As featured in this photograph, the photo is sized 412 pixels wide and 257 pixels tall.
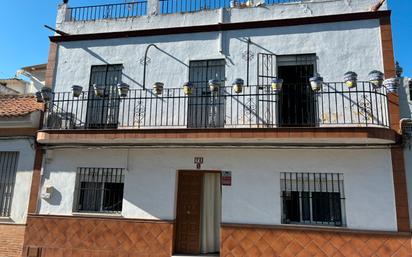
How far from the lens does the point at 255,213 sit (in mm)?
8617

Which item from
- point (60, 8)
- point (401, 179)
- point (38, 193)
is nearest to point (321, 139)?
A: point (401, 179)

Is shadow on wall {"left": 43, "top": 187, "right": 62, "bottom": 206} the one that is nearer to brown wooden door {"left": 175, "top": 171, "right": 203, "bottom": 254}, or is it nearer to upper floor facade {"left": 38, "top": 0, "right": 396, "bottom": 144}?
upper floor facade {"left": 38, "top": 0, "right": 396, "bottom": 144}

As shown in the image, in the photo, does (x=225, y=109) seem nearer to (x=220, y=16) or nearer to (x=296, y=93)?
(x=296, y=93)

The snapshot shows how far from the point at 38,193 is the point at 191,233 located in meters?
4.52

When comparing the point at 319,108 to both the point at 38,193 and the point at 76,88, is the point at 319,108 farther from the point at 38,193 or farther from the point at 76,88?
the point at 38,193

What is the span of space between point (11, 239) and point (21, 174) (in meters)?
1.82

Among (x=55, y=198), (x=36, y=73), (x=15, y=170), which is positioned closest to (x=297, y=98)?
(x=55, y=198)

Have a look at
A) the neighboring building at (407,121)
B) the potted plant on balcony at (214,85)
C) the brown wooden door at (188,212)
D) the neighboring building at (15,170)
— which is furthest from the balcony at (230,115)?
the brown wooden door at (188,212)

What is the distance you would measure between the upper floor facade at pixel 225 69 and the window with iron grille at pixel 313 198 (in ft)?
3.74

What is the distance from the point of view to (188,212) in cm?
933

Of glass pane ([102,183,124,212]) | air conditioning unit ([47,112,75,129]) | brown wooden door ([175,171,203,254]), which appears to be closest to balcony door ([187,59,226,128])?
brown wooden door ([175,171,203,254])

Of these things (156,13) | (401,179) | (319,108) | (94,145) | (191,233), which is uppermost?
(156,13)

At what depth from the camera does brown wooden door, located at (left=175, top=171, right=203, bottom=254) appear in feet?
30.1

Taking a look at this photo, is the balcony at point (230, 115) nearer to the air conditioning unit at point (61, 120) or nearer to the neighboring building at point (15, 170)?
the air conditioning unit at point (61, 120)
